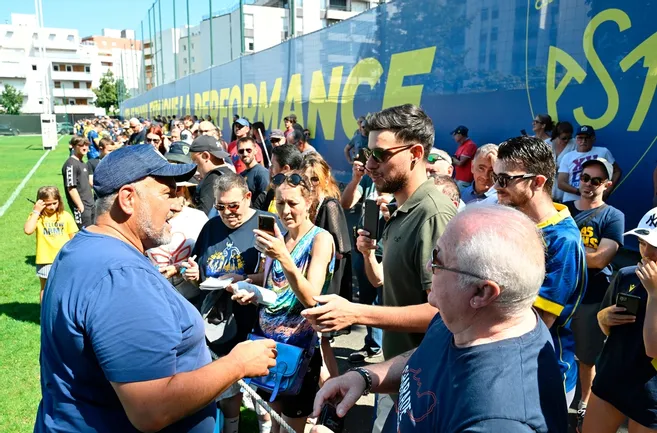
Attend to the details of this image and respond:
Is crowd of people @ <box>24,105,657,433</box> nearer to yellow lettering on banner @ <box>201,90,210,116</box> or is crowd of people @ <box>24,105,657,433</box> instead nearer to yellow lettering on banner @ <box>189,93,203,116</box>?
yellow lettering on banner @ <box>201,90,210,116</box>

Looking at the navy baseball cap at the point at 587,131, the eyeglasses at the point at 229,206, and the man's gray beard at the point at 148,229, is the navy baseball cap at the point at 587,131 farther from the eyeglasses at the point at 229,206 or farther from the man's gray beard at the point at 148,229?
the man's gray beard at the point at 148,229

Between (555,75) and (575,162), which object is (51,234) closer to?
(575,162)

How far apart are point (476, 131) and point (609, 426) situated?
5.92m

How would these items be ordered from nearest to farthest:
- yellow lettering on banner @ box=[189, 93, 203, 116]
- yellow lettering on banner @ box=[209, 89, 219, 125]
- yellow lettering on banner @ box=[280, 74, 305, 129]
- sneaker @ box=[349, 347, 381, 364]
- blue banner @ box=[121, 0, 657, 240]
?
sneaker @ box=[349, 347, 381, 364], blue banner @ box=[121, 0, 657, 240], yellow lettering on banner @ box=[280, 74, 305, 129], yellow lettering on banner @ box=[209, 89, 219, 125], yellow lettering on banner @ box=[189, 93, 203, 116]

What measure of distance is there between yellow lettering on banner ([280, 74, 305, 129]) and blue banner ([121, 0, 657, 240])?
0.31 metres

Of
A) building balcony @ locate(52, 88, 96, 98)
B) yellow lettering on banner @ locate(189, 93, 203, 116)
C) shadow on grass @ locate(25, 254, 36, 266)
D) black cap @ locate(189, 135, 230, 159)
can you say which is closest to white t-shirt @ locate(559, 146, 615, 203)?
black cap @ locate(189, 135, 230, 159)

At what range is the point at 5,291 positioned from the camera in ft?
→ 23.1

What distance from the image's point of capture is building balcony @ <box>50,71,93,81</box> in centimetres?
8819

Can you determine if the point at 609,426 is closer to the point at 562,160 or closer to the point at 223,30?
the point at 562,160

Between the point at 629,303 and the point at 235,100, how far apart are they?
761 inches

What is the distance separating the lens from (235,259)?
3.38 m

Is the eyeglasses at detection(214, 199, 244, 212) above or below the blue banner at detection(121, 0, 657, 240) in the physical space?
below

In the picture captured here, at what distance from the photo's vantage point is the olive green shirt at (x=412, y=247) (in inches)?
83.8

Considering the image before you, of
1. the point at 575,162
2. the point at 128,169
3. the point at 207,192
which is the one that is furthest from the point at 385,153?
the point at 575,162
